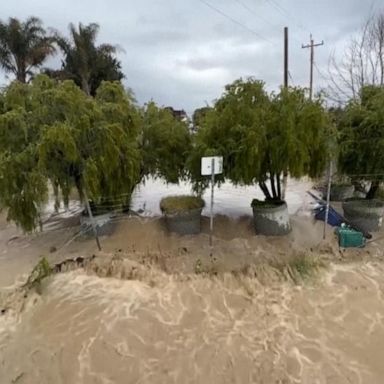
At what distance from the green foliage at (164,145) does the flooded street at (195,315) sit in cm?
190

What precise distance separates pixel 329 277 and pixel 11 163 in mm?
5437

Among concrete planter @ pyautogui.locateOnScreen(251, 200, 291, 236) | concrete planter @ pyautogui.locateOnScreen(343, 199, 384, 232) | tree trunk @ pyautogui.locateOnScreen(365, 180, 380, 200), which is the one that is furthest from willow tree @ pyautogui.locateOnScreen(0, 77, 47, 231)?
tree trunk @ pyautogui.locateOnScreen(365, 180, 380, 200)

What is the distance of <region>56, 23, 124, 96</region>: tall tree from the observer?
19938mm

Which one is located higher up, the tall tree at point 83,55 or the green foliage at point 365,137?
the tall tree at point 83,55

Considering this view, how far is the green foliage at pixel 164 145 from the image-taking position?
8211mm

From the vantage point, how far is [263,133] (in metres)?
6.63

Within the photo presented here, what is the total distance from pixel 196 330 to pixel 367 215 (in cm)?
435

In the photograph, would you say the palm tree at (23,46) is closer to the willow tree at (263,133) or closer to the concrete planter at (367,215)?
the willow tree at (263,133)

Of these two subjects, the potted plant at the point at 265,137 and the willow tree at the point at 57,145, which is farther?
the potted plant at the point at 265,137

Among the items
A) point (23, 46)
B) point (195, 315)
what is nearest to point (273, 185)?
point (195, 315)

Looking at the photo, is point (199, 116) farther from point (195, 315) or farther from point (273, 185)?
point (195, 315)

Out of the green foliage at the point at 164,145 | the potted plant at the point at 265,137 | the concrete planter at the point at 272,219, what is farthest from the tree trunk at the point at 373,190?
the green foliage at the point at 164,145

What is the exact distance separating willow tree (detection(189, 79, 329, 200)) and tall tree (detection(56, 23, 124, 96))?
14.3 m

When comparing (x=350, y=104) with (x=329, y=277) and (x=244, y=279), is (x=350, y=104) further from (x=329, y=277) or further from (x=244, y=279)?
(x=244, y=279)
